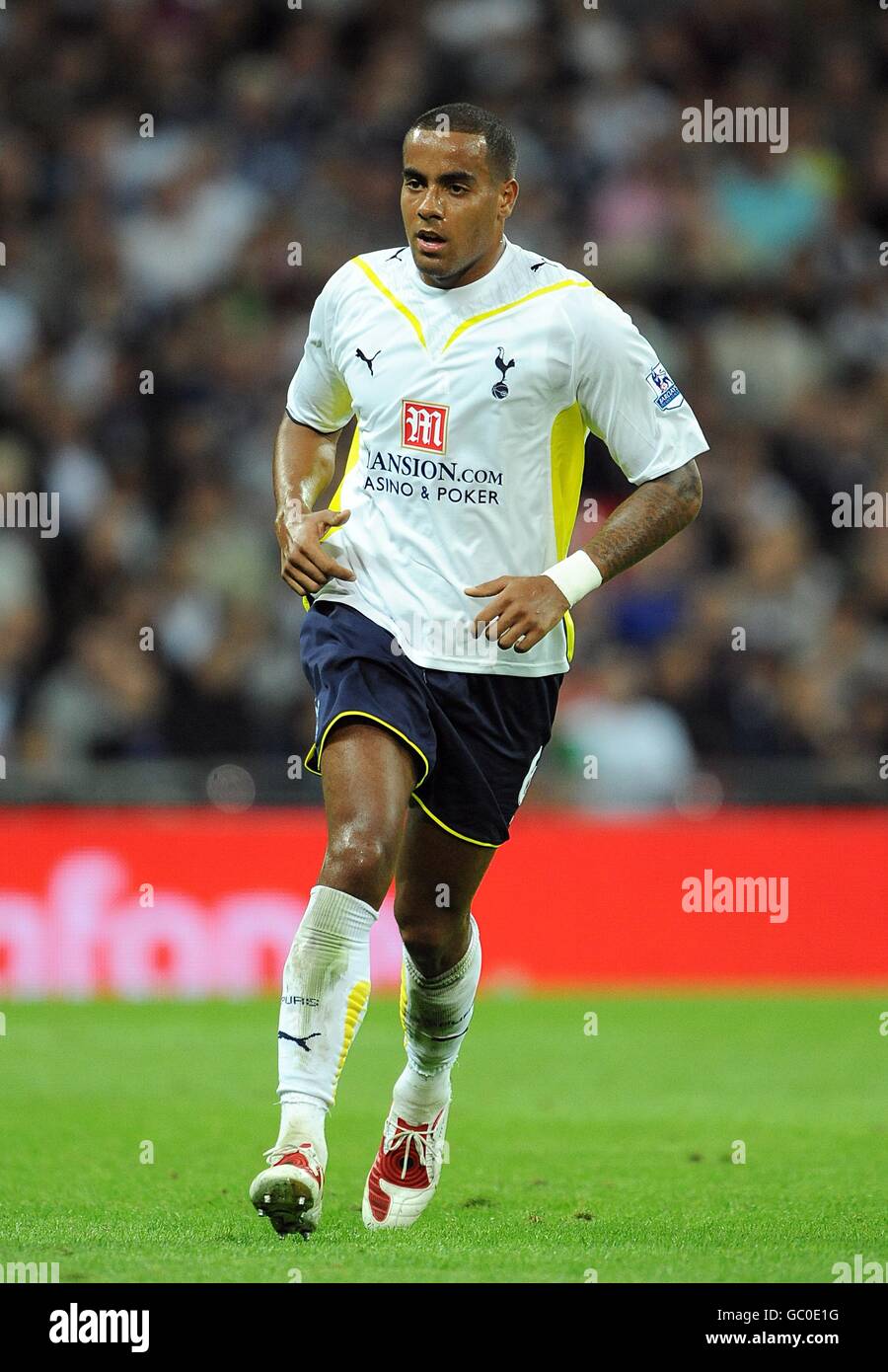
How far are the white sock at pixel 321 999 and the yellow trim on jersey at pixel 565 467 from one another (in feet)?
3.49

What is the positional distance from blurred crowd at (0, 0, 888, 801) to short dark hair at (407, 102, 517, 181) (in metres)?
5.56

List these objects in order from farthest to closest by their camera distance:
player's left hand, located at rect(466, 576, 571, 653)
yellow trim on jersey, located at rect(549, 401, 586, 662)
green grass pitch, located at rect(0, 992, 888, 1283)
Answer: yellow trim on jersey, located at rect(549, 401, 586, 662), player's left hand, located at rect(466, 576, 571, 653), green grass pitch, located at rect(0, 992, 888, 1283)

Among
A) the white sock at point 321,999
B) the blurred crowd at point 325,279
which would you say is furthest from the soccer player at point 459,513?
the blurred crowd at point 325,279

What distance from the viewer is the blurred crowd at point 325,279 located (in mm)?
12250

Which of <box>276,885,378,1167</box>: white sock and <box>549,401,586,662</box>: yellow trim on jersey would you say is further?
<box>549,401,586,662</box>: yellow trim on jersey

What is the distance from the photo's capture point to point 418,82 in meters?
14.9

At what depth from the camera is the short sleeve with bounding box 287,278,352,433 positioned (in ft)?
18.6

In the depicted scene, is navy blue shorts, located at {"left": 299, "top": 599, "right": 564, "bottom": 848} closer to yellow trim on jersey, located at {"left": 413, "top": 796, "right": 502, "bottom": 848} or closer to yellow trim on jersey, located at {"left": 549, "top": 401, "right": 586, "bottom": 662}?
yellow trim on jersey, located at {"left": 413, "top": 796, "right": 502, "bottom": 848}

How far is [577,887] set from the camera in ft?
37.2

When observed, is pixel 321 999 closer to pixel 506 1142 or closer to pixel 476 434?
pixel 476 434

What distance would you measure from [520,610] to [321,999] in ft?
3.57

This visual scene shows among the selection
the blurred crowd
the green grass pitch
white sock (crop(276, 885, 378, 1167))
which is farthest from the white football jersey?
the blurred crowd

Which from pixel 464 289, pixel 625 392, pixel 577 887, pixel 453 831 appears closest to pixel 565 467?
pixel 625 392
